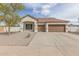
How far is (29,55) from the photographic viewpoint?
26.2ft

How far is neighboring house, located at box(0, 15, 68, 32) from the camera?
16.9 metres

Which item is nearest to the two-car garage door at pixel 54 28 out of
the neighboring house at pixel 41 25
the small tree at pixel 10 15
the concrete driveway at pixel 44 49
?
the neighboring house at pixel 41 25

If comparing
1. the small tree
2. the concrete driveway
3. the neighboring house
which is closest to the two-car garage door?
the neighboring house

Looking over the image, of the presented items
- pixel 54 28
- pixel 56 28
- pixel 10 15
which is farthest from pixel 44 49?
pixel 56 28

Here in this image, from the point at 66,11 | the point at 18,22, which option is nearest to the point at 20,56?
the point at 66,11

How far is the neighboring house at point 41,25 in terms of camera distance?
16.9m

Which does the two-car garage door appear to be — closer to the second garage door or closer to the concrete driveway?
the second garage door

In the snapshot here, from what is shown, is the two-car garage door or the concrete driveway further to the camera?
the two-car garage door

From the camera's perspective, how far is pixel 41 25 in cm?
1939

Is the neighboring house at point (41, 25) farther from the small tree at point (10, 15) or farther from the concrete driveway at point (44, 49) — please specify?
the concrete driveway at point (44, 49)

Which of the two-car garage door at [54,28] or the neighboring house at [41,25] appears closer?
the neighboring house at [41,25]

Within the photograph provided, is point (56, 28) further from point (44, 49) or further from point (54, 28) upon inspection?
point (44, 49)

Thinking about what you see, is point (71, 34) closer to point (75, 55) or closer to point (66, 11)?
point (66, 11)

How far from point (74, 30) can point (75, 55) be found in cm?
946
